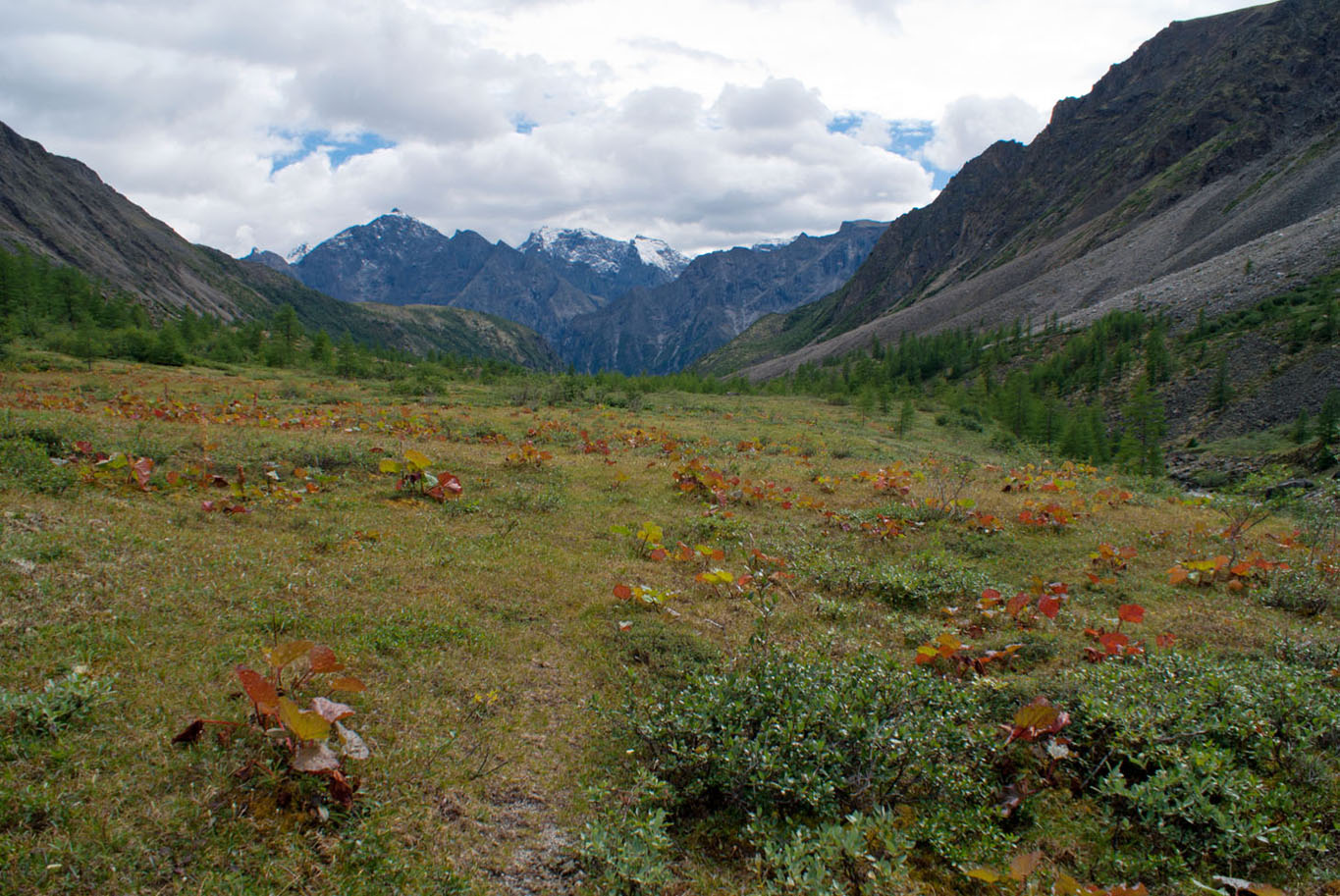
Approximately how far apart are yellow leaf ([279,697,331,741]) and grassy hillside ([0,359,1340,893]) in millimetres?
22

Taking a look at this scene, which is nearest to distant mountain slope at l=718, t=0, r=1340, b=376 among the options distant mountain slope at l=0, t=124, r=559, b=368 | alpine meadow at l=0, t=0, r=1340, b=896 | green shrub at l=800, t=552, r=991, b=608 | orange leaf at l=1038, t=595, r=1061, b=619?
alpine meadow at l=0, t=0, r=1340, b=896

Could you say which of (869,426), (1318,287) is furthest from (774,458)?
(1318,287)

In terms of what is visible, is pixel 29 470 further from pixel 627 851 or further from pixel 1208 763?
pixel 1208 763

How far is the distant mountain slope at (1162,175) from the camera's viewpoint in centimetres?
9150

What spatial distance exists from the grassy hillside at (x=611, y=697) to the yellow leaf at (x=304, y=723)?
2 centimetres

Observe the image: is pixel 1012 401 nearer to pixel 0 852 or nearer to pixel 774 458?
pixel 774 458

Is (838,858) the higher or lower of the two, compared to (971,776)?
lower

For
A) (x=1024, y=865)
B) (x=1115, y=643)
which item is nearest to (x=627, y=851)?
(x=1024, y=865)

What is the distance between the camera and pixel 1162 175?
125625mm

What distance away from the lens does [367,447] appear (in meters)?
12.1

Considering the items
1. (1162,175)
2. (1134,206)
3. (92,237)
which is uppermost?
(1162,175)

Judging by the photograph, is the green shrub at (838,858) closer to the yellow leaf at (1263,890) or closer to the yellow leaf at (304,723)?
the yellow leaf at (1263,890)

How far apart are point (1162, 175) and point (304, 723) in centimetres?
16972

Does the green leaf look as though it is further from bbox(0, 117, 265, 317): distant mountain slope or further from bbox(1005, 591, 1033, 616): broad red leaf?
bbox(0, 117, 265, 317): distant mountain slope
